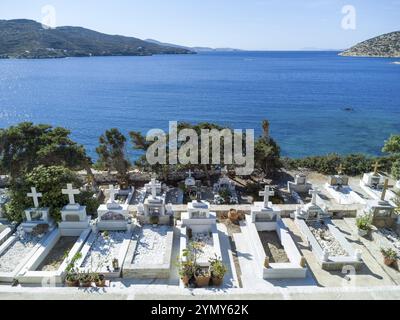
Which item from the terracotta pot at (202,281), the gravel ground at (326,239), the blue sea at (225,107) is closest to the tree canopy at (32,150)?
the terracotta pot at (202,281)

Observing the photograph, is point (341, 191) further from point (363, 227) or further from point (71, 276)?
point (71, 276)

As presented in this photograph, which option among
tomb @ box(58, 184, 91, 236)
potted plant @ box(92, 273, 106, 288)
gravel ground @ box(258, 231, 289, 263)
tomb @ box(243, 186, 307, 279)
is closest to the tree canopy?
tomb @ box(58, 184, 91, 236)

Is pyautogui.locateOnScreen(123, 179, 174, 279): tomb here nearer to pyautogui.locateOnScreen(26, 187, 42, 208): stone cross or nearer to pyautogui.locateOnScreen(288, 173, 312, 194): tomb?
pyautogui.locateOnScreen(26, 187, 42, 208): stone cross

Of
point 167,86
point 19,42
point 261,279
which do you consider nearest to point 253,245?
point 261,279

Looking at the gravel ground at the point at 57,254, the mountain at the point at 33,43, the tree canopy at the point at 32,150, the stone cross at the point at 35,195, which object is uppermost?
the mountain at the point at 33,43

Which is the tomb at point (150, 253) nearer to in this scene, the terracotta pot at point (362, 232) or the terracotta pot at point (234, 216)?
the terracotta pot at point (234, 216)
